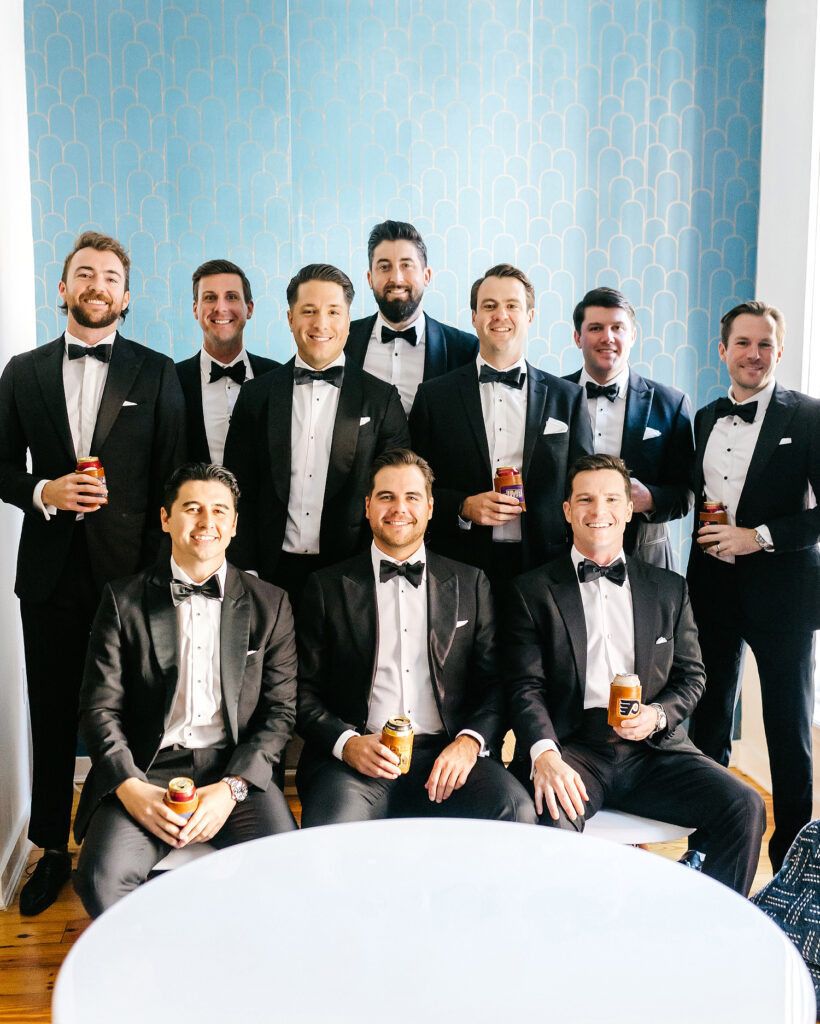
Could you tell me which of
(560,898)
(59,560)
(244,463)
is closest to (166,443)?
(244,463)

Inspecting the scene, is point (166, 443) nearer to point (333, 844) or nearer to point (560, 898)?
point (333, 844)

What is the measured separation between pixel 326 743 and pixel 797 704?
1.59 metres

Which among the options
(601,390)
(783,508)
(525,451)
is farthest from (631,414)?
(783,508)

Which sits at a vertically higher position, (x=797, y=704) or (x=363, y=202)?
(x=363, y=202)

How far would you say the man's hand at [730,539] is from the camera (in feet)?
10.2

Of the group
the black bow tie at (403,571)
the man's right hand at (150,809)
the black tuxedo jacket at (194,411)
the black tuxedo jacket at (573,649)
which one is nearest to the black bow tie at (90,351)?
the black tuxedo jacket at (194,411)

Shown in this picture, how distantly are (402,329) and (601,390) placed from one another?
766 millimetres

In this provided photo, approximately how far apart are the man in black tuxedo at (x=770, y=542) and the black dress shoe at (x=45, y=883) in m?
2.36

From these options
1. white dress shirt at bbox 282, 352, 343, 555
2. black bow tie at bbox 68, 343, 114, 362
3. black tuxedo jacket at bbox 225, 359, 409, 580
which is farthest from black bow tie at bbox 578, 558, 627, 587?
black bow tie at bbox 68, 343, 114, 362

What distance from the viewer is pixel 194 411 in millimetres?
3561

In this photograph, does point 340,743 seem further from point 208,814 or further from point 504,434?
point 504,434

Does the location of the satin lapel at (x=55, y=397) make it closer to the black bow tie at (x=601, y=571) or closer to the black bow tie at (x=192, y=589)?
the black bow tie at (x=192, y=589)

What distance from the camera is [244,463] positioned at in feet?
10.6

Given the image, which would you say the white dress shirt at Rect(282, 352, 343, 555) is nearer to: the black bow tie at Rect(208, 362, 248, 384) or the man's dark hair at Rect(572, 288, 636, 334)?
the black bow tie at Rect(208, 362, 248, 384)
